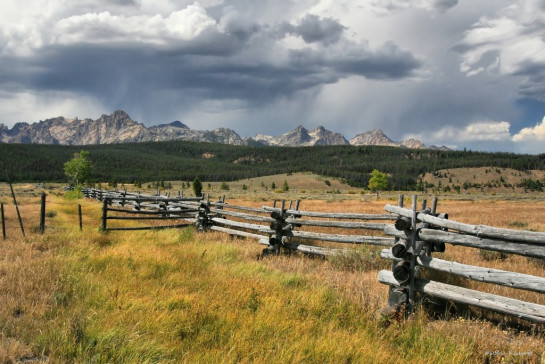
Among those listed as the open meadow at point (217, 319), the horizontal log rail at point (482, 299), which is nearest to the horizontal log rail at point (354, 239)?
the open meadow at point (217, 319)

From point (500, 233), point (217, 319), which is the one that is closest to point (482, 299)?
point (500, 233)

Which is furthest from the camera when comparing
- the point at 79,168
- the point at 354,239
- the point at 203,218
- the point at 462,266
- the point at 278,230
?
the point at 79,168

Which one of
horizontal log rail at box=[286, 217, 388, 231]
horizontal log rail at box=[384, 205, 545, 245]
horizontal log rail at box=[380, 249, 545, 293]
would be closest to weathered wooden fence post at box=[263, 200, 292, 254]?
horizontal log rail at box=[286, 217, 388, 231]

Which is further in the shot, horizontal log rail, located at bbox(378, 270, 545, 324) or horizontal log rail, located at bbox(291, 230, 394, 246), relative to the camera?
horizontal log rail, located at bbox(291, 230, 394, 246)

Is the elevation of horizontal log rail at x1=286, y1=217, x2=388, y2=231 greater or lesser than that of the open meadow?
greater

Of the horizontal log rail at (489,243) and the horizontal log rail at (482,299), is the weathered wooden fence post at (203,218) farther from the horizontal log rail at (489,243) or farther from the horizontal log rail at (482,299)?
the horizontal log rail at (489,243)

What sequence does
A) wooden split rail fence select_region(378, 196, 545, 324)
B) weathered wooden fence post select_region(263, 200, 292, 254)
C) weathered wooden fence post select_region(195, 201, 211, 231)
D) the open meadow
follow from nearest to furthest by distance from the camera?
the open meadow < wooden split rail fence select_region(378, 196, 545, 324) < weathered wooden fence post select_region(263, 200, 292, 254) < weathered wooden fence post select_region(195, 201, 211, 231)

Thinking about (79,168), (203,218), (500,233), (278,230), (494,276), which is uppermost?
(79,168)

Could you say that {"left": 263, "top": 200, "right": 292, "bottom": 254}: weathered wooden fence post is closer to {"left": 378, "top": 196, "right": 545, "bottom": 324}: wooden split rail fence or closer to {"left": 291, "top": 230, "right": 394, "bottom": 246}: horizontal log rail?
{"left": 291, "top": 230, "right": 394, "bottom": 246}: horizontal log rail

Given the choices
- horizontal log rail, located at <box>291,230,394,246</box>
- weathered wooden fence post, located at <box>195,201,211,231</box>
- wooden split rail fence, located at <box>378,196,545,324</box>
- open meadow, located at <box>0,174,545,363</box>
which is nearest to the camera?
open meadow, located at <box>0,174,545,363</box>

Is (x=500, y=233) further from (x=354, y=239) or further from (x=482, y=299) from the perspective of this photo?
(x=354, y=239)

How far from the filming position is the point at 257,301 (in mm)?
A: 5664

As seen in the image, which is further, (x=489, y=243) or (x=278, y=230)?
(x=278, y=230)

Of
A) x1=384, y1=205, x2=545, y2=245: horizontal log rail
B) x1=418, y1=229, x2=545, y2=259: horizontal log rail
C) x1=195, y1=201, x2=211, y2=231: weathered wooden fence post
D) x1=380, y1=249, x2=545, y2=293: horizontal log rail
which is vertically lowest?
x1=195, y1=201, x2=211, y2=231: weathered wooden fence post
